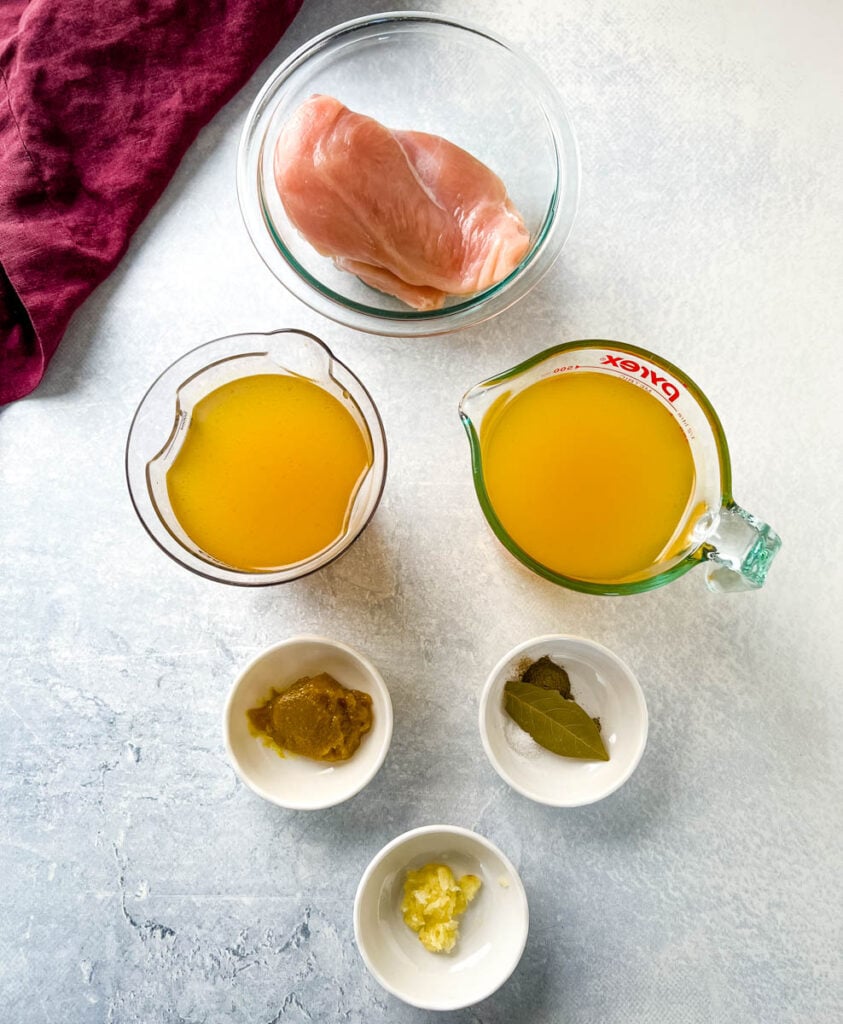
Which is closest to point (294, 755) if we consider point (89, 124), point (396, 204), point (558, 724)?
point (558, 724)

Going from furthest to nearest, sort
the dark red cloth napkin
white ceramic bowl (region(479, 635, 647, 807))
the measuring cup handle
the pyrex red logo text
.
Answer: the dark red cloth napkin < white ceramic bowl (region(479, 635, 647, 807)) < the pyrex red logo text < the measuring cup handle

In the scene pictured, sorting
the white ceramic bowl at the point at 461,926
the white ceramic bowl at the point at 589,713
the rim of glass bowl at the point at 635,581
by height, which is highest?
the rim of glass bowl at the point at 635,581

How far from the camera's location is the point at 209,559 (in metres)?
1.44

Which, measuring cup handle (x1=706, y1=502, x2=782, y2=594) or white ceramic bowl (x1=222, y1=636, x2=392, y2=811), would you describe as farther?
white ceramic bowl (x1=222, y1=636, x2=392, y2=811)

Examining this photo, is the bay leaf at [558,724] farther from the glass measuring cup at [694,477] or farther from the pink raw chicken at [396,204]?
the pink raw chicken at [396,204]

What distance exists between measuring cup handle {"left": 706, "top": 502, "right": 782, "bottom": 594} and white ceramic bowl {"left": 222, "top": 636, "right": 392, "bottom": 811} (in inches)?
23.7

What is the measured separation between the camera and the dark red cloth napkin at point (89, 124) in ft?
5.38

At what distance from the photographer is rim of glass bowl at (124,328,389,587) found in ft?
4.69

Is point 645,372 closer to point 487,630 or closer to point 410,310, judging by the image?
point 410,310

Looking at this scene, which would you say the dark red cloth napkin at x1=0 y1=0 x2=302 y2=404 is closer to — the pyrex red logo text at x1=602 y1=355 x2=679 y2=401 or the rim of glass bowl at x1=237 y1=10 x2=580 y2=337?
the rim of glass bowl at x1=237 y1=10 x2=580 y2=337

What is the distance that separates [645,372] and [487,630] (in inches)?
21.5

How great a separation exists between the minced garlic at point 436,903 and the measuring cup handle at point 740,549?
70cm

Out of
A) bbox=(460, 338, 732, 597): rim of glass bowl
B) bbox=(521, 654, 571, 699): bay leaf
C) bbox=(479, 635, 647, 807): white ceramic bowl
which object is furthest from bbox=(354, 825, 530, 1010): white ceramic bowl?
bbox=(460, 338, 732, 597): rim of glass bowl

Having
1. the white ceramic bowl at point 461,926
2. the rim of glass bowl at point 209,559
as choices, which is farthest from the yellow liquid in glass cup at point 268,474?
the white ceramic bowl at point 461,926
